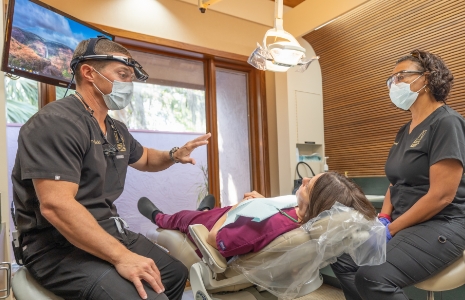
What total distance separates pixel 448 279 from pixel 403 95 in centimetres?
91

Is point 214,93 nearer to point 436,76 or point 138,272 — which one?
point 436,76

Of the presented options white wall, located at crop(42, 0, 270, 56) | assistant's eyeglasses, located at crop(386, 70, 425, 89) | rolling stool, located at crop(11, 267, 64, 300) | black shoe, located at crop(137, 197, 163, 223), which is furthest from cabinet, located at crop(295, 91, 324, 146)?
rolling stool, located at crop(11, 267, 64, 300)

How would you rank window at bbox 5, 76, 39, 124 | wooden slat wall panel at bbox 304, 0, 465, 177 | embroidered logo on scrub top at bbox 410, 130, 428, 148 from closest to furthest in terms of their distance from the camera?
embroidered logo on scrub top at bbox 410, 130, 428, 148, window at bbox 5, 76, 39, 124, wooden slat wall panel at bbox 304, 0, 465, 177

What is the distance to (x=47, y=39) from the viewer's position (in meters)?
2.01

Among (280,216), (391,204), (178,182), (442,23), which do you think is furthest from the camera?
(178,182)

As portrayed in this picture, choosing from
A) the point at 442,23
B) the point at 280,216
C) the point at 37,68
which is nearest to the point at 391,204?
the point at 280,216

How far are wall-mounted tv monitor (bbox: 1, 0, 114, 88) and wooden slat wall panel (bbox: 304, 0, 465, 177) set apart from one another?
227 cm

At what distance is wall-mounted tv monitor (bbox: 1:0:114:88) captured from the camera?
69.6 inches

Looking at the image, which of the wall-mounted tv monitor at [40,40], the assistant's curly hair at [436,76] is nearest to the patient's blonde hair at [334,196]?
the assistant's curly hair at [436,76]

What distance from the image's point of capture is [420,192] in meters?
1.61

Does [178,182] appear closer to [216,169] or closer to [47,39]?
[216,169]

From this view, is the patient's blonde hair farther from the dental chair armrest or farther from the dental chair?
the dental chair armrest

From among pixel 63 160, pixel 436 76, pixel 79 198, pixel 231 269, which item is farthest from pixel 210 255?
pixel 436 76

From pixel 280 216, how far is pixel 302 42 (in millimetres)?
2659
